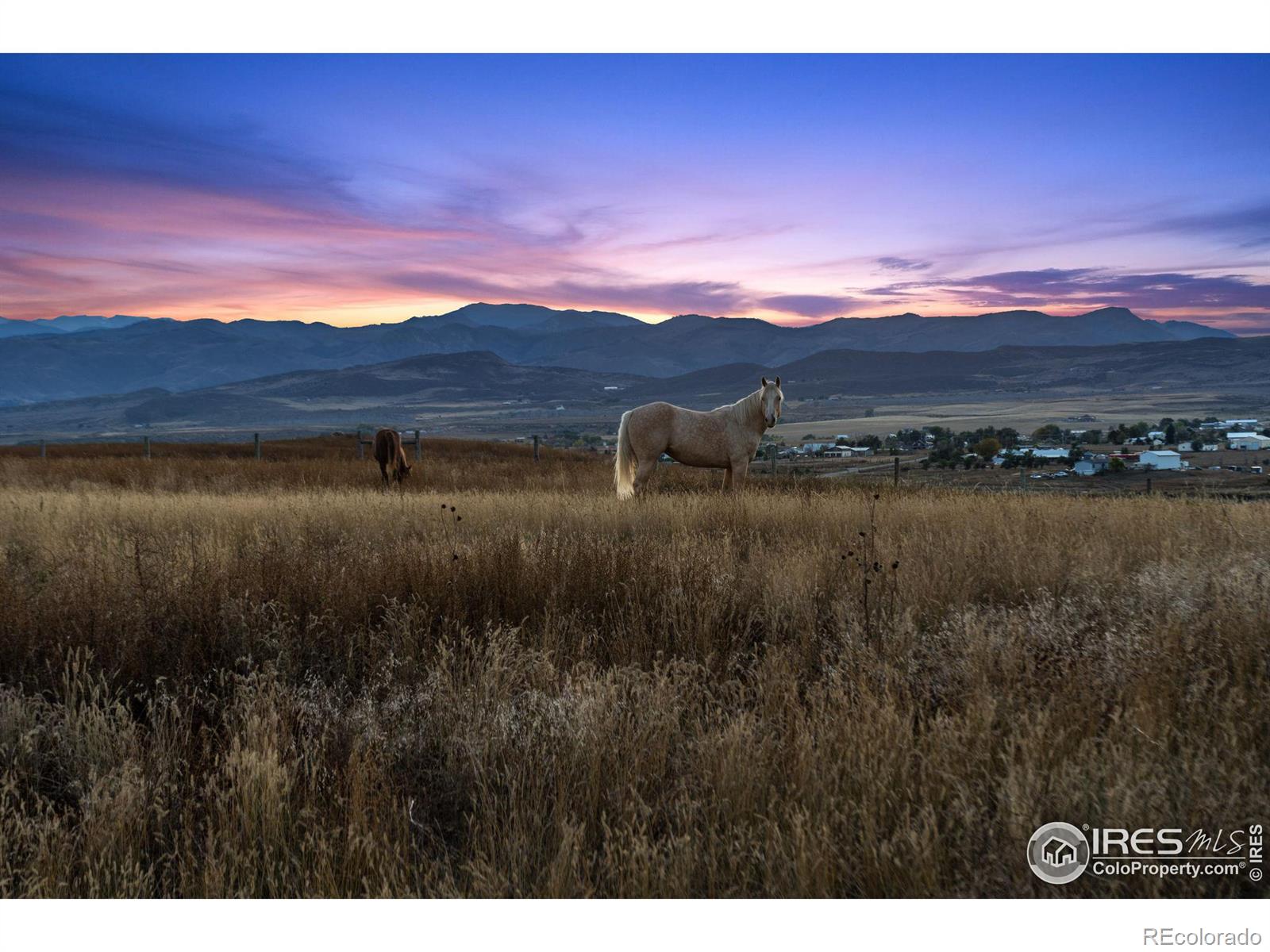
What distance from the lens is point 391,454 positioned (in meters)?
18.3

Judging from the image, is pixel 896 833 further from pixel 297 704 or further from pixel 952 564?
pixel 952 564

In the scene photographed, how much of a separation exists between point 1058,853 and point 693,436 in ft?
36.0

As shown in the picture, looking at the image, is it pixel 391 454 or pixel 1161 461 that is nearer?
pixel 391 454

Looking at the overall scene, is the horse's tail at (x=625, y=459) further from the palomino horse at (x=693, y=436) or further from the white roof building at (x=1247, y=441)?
the white roof building at (x=1247, y=441)

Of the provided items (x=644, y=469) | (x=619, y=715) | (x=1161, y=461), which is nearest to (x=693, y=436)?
(x=644, y=469)

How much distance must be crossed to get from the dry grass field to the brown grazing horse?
34.3ft

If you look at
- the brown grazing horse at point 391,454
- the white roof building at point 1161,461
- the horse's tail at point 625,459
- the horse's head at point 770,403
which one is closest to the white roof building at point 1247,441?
the white roof building at point 1161,461

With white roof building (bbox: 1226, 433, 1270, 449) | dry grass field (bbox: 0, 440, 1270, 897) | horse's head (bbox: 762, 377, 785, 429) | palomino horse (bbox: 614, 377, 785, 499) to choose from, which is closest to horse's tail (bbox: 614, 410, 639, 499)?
palomino horse (bbox: 614, 377, 785, 499)

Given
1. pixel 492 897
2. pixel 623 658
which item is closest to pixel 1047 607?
pixel 623 658

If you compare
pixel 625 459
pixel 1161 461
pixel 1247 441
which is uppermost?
pixel 625 459

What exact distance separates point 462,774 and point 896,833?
1.74 metres

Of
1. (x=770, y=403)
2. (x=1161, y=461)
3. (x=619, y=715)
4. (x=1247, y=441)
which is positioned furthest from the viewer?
(x=1247, y=441)

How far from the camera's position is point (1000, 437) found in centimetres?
8594

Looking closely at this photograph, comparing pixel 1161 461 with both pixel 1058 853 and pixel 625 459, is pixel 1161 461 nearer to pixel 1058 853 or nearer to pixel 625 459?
pixel 625 459
